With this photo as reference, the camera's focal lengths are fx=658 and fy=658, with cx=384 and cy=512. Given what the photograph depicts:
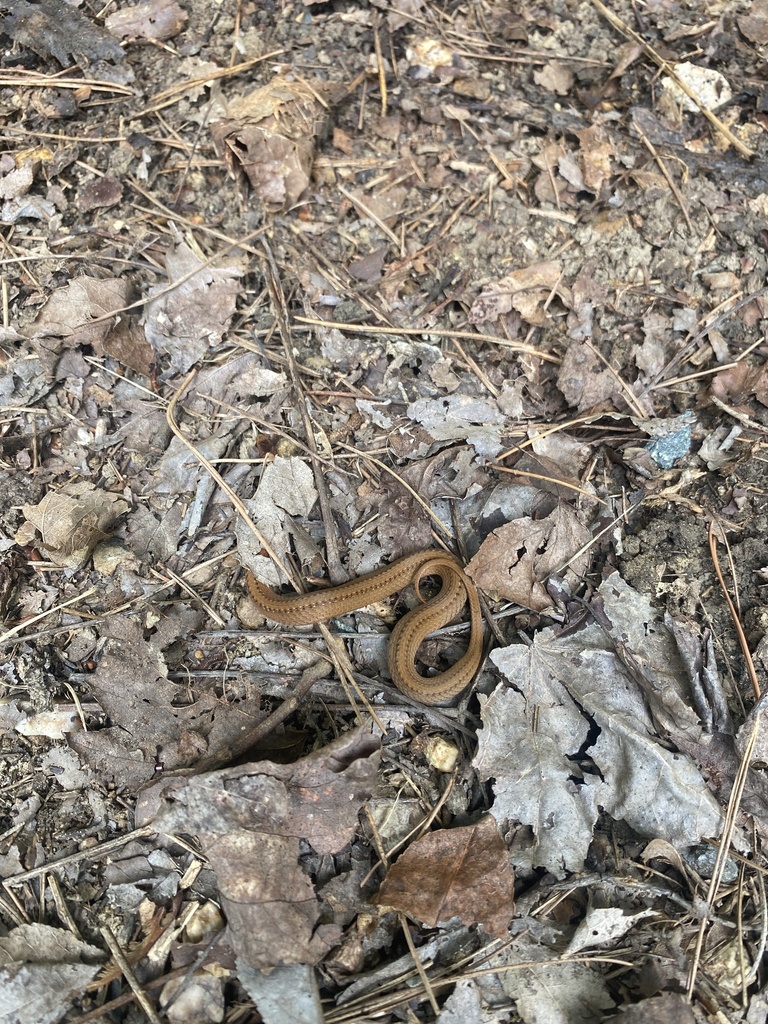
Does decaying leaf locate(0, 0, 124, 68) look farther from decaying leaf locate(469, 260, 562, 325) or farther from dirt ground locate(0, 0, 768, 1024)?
decaying leaf locate(469, 260, 562, 325)

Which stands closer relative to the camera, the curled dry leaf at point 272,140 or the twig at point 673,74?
the curled dry leaf at point 272,140

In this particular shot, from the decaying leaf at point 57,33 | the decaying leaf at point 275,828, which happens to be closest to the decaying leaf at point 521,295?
the decaying leaf at point 275,828

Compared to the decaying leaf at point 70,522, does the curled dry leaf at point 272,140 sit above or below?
above

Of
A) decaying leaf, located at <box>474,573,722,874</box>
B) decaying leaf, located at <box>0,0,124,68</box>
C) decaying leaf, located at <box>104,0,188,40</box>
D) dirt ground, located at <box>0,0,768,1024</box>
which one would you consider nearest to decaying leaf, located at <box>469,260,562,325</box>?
dirt ground, located at <box>0,0,768,1024</box>

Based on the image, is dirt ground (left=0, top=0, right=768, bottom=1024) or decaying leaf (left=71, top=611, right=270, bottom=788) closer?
dirt ground (left=0, top=0, right=768, bottom=1024)

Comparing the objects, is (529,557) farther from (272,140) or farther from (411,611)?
(272,140)

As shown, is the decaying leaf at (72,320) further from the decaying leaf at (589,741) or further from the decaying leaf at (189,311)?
the decaying leaf at (589,741)

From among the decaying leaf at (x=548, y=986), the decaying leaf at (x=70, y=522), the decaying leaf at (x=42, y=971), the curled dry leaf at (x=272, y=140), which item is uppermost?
the curled dry leaf at (x=272, y=140)
